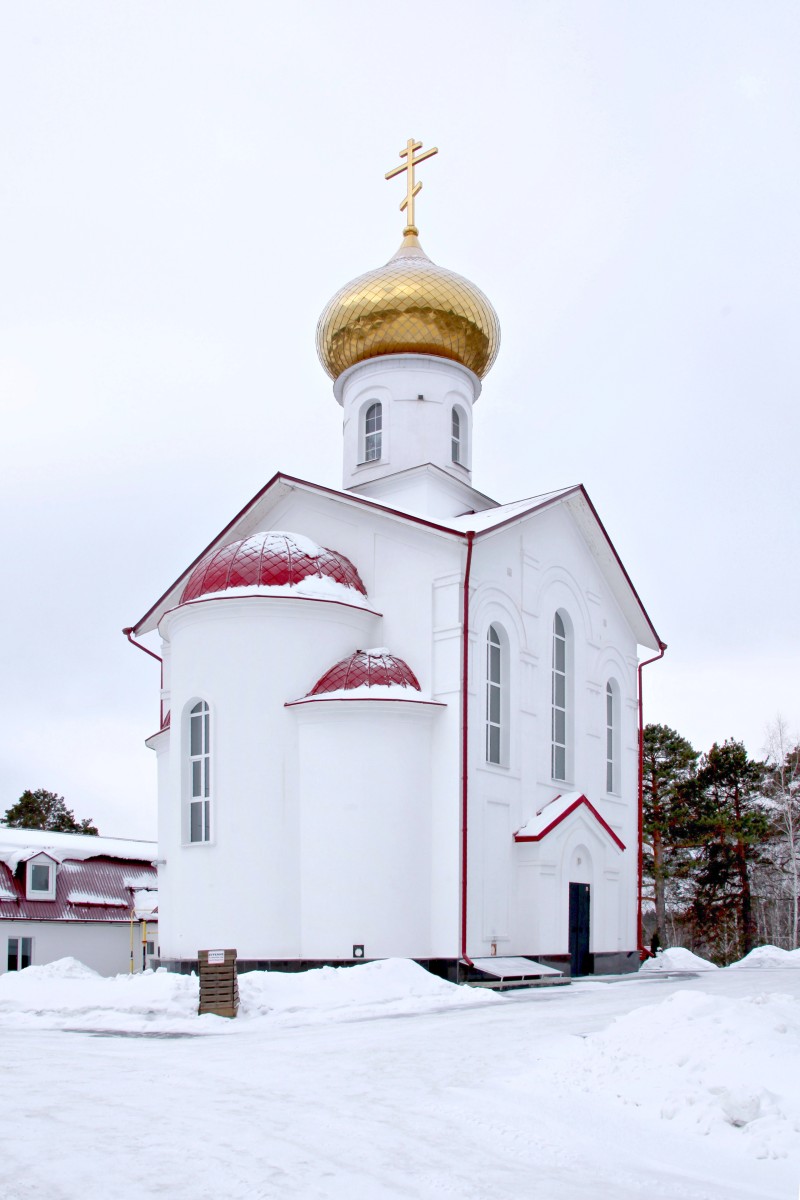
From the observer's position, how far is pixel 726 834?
3591cm

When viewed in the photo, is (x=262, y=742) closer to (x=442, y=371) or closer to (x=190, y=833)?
(x=190, y=833)

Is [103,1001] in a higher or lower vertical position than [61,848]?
higher

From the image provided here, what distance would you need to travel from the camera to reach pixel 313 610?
19734 millimetres

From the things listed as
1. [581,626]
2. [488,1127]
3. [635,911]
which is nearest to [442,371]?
[581,626]

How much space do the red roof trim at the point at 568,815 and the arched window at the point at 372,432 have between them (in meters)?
7.79

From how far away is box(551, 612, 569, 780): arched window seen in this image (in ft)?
74.4

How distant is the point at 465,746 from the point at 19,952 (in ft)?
42.6

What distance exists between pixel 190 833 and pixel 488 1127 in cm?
1208

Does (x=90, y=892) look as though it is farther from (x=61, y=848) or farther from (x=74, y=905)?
(x=61, y=848)

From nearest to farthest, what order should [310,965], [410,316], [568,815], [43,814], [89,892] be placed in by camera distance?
[310,965] → [568,815] → [410,316] → [89,892] → [43,814]

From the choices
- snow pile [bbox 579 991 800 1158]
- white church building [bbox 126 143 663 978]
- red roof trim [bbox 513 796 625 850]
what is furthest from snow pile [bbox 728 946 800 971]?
snow pile [bbox 579 991 800 1158]

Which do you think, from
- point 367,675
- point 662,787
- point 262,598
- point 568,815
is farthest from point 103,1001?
point 662,787

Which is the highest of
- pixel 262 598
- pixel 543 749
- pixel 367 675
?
pixel 262 598

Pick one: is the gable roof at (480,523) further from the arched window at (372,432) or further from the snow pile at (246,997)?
the snow pile at (246,997)
